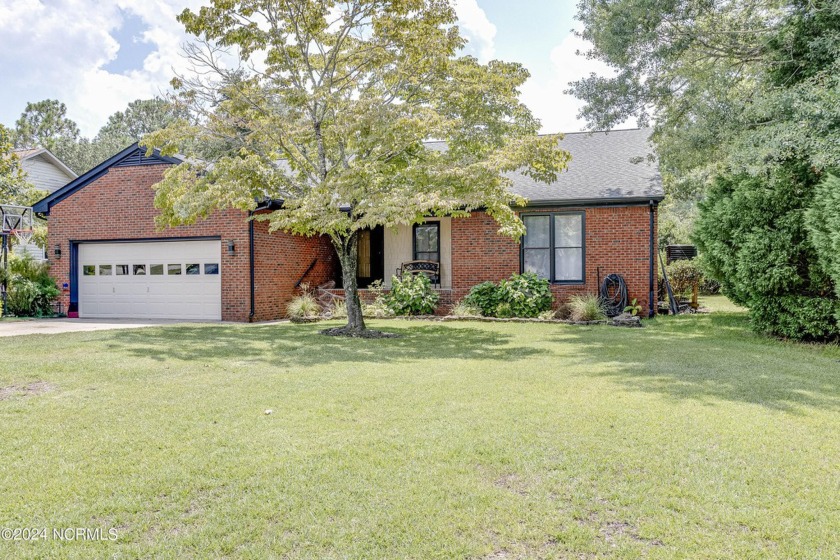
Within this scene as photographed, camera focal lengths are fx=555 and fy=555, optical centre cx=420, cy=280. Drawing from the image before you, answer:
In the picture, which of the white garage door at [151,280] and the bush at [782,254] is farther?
the white garage door at [151,280]

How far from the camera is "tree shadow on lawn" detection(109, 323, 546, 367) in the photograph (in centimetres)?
775

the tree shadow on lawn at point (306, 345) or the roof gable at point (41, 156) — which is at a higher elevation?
the roof gable at point (41, 156)

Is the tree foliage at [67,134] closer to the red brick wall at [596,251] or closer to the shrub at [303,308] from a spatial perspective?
the shrub at [303,308]

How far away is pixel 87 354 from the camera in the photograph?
7680 millimetres

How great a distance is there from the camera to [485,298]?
43.7 ft

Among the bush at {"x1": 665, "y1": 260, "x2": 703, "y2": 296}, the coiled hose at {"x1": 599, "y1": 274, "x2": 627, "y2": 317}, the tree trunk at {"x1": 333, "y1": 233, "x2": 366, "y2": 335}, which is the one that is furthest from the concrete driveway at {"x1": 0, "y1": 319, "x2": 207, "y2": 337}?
the bush at {"x1": 665, "y1": 260, "x2": 703, "y2": 296}

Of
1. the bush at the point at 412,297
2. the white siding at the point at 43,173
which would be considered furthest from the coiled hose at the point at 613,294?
the white siding at the point at 43,173

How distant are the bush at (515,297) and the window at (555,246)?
56cm

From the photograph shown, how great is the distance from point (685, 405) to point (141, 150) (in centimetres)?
1428

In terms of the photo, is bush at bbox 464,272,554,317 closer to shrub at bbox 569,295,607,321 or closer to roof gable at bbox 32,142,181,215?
shrub at bbox 569,295,607,321

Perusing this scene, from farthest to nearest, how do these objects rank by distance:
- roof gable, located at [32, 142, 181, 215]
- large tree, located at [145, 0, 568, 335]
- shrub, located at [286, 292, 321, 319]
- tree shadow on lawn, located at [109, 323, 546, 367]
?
roof gable, located at [32, 142, 181, 215] < shrub, located at [286, 292, 321, 319] < large tree, located at [145, 0, 568, 335] < tree shadow on lawn, located at [109, 323, 546, 367]

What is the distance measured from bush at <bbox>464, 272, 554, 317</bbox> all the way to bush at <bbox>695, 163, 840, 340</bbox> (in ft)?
13.6

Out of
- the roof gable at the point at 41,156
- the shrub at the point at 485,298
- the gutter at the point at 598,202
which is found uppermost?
the roof gable at the point at 41,156

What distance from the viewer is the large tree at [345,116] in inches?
377
